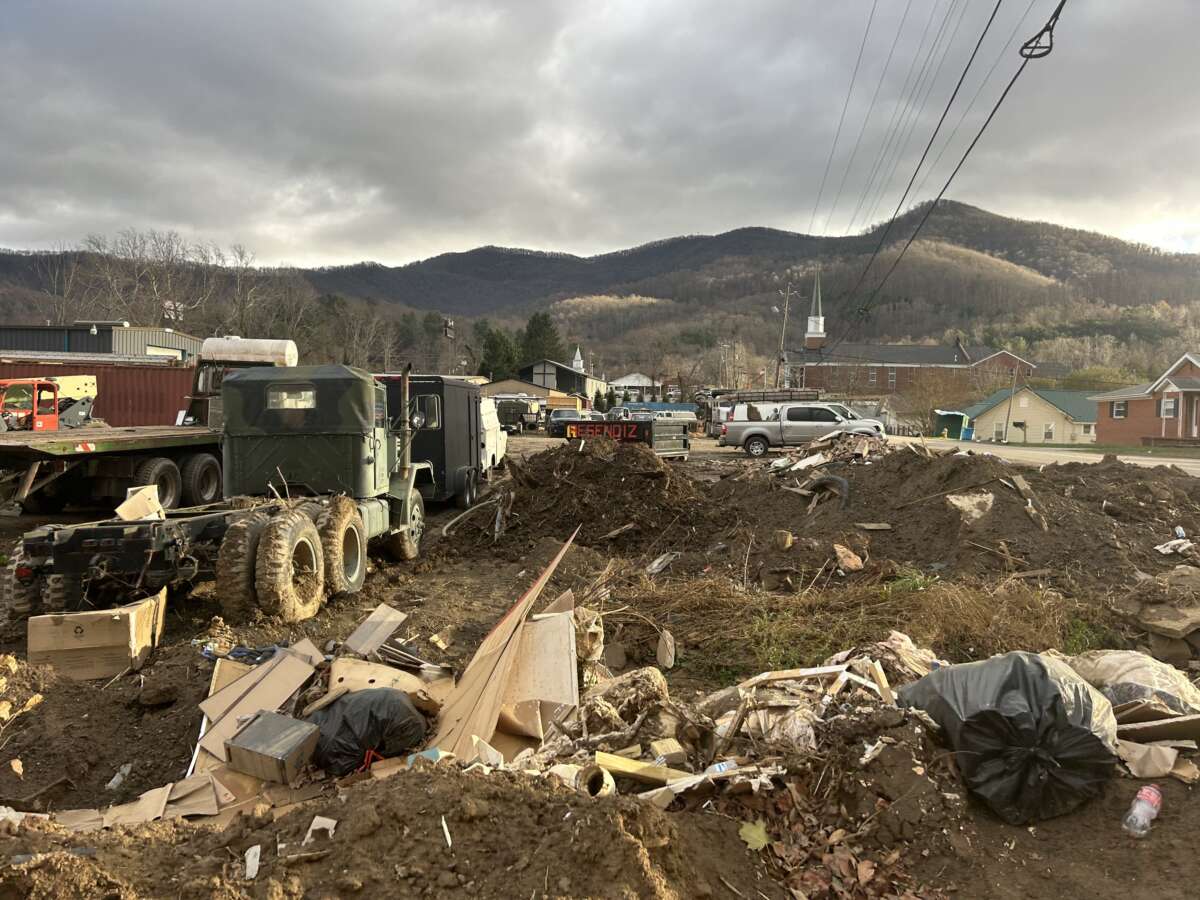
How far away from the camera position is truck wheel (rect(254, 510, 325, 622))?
5922 mm

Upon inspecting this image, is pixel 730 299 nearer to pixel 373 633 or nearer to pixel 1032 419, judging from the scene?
pixel 1032 419

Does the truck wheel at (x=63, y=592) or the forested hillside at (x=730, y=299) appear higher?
the forested hillside at (x=730, y=299)

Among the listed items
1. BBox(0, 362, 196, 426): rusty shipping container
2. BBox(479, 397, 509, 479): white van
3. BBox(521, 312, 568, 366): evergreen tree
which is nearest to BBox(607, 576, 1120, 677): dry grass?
BBox(479, 397, 509, 479): white van

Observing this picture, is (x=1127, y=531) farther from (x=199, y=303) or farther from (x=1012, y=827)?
(x=199, y=303)

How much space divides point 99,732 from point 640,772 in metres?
3.44

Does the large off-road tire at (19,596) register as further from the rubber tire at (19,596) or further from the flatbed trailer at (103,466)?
the flatbed trailer at (103,466)

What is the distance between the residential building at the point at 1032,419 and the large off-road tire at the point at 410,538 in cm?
5184

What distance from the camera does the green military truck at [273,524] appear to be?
5855 millimetres

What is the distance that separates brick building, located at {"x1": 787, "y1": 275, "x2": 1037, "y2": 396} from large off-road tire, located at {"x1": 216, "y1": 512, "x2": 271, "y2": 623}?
7642cm

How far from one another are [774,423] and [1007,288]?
477ft

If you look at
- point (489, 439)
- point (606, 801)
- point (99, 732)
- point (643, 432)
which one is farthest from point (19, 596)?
point (643, 432)

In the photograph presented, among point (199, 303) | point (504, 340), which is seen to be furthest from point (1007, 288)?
point (199, 303)

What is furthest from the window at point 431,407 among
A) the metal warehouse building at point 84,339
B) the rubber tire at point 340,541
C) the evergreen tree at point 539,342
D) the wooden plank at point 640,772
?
the evergreen tree at point 539,342

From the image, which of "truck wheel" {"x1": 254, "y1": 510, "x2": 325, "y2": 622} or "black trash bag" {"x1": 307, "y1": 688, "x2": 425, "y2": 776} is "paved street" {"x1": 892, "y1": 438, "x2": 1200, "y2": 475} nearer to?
"truck wheel" {"x1": 254, "y1": 510, "x2": 325, "y2": 622}
